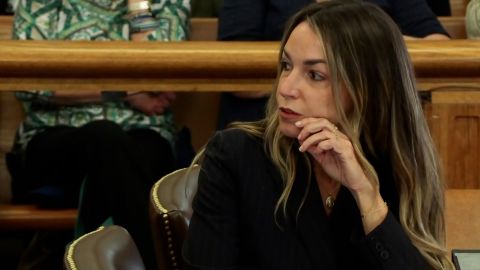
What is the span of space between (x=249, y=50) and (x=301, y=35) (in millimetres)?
415

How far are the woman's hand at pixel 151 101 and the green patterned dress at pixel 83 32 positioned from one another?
0.08 ft

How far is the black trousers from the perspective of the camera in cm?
243

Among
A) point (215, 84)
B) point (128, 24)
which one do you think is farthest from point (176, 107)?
point (215, 84)

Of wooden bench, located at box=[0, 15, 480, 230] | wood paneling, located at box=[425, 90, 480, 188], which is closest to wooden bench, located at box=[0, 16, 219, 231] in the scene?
wooden bench, located at box=[0, 15, 480, 230]

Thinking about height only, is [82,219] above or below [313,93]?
below

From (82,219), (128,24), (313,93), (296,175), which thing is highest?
(313,93)

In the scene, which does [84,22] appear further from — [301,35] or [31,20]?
[301,35]

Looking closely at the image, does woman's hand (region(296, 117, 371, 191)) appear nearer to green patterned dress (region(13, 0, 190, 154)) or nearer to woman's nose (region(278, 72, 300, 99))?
woman's nose (region(278, 72, 300, 99))

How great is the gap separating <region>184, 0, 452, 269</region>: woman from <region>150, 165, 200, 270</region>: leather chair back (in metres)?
0.05

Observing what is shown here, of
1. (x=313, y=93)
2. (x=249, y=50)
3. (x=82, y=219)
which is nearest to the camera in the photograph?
(x=313, y=93)

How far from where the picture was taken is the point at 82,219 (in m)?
2.44

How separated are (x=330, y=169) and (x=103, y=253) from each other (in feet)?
1.43

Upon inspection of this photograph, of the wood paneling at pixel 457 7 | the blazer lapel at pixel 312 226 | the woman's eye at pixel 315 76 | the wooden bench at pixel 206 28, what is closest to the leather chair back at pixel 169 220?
the blazer lapel at pixel 312 226

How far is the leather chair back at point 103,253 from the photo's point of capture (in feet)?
4.46
